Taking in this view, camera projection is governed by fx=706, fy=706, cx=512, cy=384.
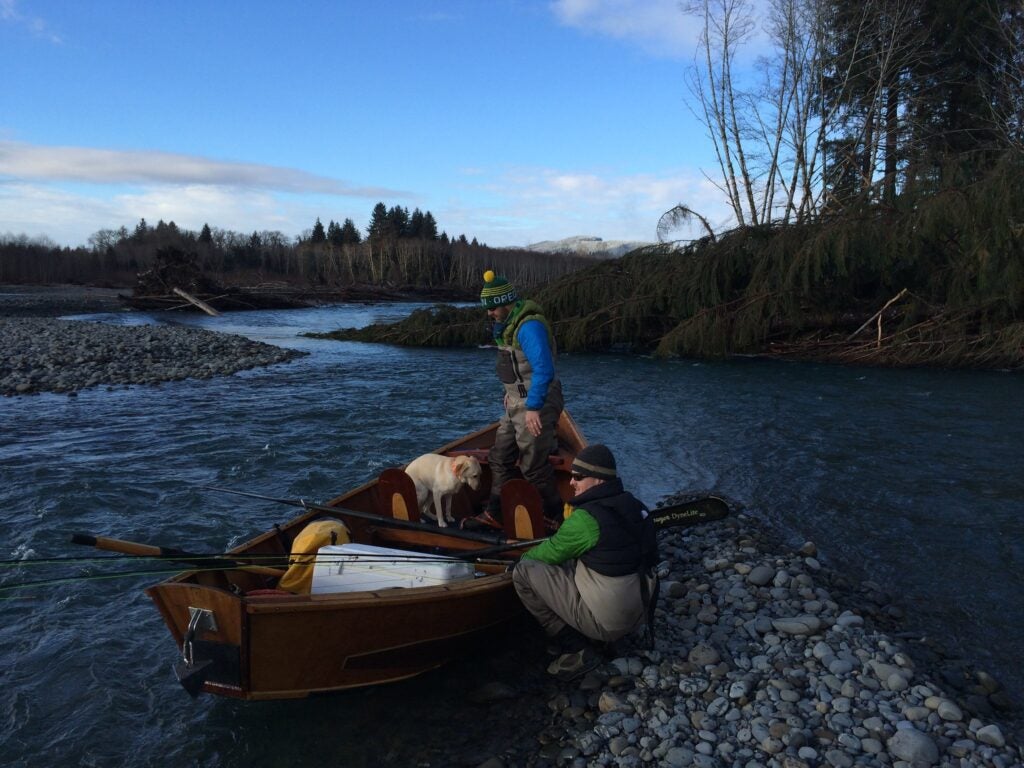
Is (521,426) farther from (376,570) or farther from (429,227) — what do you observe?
(429,227)

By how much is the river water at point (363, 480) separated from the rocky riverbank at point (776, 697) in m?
0.56

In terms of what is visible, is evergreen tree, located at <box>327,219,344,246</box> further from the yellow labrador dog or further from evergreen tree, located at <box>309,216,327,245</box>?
the yellow labrador dog

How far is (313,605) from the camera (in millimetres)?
3646

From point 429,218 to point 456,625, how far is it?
317 ft

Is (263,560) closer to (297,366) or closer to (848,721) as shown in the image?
(848,721)

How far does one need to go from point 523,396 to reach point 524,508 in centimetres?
96

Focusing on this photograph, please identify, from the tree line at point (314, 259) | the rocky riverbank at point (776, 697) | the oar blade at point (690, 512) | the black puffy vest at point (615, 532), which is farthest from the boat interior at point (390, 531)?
the tree line at point (314, 259)

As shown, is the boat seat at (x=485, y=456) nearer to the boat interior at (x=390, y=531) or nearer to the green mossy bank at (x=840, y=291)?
the boat interior at (x=390, y=531)

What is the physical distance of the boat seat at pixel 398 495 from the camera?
19.1ft

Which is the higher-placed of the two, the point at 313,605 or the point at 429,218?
the point at 429,218

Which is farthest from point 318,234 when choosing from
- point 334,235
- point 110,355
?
point 110,355

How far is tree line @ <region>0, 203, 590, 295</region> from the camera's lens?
67.1 metres

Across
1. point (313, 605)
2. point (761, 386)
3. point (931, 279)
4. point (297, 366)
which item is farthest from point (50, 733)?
point (931, 279)

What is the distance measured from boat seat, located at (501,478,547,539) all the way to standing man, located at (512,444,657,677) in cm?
108
